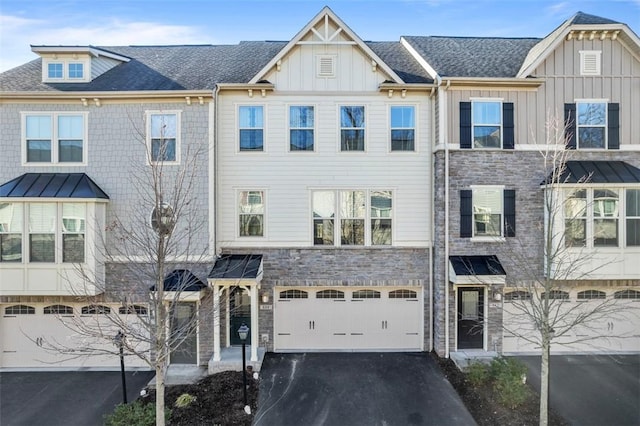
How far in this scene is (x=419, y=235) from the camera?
37.5 ft

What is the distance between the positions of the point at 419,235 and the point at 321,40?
7003mm

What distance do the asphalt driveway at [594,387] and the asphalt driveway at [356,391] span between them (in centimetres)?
264

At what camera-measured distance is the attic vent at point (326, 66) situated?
449 inches

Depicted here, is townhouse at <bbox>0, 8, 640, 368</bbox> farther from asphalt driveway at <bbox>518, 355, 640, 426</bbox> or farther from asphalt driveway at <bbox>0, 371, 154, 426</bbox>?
asphalt driveway at <bbox>518, 355, 640, 426</bbox>

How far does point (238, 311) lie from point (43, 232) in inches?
243

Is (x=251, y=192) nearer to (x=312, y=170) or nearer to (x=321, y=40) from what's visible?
(x=312, y=170)

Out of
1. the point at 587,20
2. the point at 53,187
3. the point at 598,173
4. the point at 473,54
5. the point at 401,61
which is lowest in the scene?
the point at 53,187

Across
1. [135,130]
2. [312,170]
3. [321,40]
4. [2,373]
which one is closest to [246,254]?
[312,170]

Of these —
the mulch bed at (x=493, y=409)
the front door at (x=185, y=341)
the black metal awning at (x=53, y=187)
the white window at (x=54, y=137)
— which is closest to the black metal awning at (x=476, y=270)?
the mulch bed at (x=493, y=409)

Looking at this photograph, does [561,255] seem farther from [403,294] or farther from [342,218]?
[342,218]

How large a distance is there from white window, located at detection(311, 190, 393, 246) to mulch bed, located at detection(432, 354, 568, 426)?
4609mm

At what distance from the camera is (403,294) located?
38.2 ft

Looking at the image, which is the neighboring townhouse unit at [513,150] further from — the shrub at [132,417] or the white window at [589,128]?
the shrub at [132,417]

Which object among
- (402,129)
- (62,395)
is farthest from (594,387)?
(62,395)
